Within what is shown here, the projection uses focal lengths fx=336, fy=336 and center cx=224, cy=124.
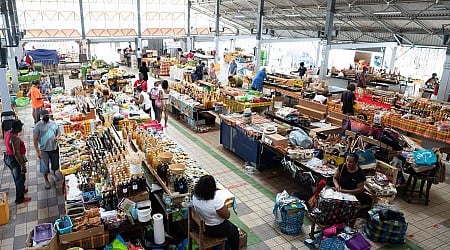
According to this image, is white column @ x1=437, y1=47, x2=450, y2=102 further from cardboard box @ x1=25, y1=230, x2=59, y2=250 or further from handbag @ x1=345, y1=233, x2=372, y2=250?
cardboard box @ x1=25, y1=230, x2=59, y2=250

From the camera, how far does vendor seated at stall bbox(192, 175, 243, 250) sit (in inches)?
171

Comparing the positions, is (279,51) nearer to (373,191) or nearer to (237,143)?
(237,143)

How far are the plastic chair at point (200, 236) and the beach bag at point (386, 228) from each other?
9.31 ft

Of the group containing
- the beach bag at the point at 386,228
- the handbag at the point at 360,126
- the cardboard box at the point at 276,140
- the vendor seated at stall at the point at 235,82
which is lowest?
the beach bag at the point at 386,228

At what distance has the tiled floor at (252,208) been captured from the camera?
580 centimetres

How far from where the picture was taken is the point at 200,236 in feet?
14.7

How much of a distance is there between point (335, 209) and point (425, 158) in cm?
293

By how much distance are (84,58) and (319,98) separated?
63.9 ft

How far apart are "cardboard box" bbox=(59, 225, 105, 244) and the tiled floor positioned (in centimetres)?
179

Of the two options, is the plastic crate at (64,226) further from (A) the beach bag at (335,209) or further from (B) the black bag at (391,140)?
(B) the black bag at (391,140)

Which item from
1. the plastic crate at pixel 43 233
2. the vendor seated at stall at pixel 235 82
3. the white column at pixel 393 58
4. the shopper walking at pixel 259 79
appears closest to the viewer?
the plastic crate at pixel 43 233

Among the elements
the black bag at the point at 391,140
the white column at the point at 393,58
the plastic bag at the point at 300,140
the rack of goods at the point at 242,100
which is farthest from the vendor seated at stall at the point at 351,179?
the white column at the point at 393,58

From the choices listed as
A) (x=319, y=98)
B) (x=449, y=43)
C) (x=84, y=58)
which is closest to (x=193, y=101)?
(x=319, y=98)

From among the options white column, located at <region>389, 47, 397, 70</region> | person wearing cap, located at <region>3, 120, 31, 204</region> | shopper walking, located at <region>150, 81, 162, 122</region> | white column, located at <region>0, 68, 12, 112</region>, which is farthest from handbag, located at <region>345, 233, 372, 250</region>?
white column, located at <region>389, 47, 397, 70</region>
